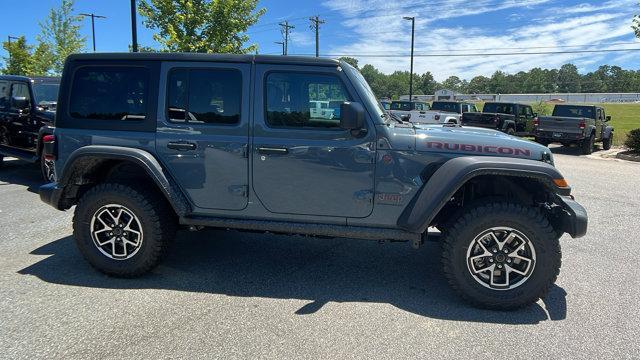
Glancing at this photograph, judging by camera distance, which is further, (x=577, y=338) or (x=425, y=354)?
(x=577, y=338)

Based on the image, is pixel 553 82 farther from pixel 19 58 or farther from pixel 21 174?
pixel 21 174

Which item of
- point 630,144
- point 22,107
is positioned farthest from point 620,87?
point 22,107

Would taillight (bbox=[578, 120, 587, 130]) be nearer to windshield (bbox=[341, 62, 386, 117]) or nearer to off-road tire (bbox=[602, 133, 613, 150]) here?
off-road tire (bbox=[602, 133, 613, 150])

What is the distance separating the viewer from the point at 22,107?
28.1 ft

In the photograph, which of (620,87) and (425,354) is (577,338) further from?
(620,87)

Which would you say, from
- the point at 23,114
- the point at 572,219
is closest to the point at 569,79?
the point at 23,114

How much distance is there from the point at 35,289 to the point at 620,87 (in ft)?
492

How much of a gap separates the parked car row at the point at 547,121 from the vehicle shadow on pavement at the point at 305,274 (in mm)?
9026

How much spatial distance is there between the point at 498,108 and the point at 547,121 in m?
4.36

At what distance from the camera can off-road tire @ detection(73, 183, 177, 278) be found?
3.98 meters

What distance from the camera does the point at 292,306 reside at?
3.62 meters

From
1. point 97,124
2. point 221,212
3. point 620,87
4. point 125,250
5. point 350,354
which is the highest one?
point 620,87

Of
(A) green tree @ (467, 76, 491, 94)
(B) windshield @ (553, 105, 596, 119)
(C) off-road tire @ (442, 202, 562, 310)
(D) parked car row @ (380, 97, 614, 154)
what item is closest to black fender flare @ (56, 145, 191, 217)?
(C) off-road tire @ (442, 202, 562, 310)

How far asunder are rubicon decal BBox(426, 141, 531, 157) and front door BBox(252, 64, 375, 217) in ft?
1.69
